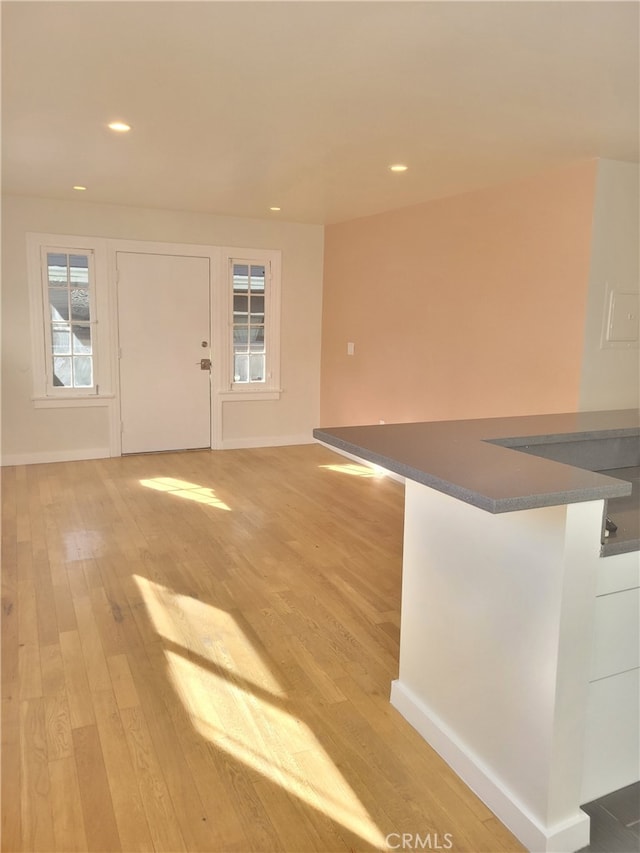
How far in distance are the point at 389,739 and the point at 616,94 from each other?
267cm

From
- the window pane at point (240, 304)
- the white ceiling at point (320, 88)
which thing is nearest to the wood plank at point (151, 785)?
the white ceiling at point (320, 88)

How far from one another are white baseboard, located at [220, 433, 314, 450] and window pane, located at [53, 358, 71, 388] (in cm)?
166

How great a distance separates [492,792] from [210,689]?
3.62ft

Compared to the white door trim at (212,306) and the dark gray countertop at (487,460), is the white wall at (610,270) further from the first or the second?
the white door trim at (212,306)

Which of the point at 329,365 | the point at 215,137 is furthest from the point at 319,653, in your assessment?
the point at 329,365

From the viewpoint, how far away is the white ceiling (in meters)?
1.96

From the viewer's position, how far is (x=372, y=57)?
2225mm

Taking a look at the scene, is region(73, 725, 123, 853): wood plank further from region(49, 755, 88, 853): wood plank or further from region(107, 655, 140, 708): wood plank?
region(107, 655, 140, 708): wood plank

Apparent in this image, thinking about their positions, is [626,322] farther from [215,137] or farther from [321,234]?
[321,234]

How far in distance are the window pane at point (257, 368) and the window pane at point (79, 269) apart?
1.81m

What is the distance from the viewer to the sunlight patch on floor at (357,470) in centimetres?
579

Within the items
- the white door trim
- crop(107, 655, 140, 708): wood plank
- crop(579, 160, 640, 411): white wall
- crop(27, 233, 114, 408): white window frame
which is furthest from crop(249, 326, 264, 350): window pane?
crop(107, 655, 140, 708): wood plank

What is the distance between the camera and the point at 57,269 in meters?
5.64

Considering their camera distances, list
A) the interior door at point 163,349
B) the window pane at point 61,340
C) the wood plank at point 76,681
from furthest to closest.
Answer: the interior door at point 163,349 → the window pane at point 61,340 → the wood plank at point 76,681
